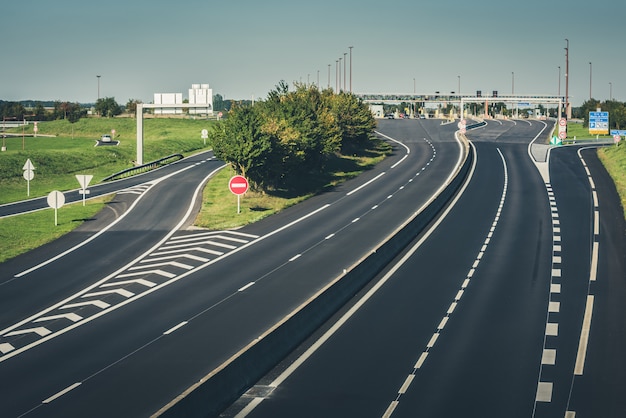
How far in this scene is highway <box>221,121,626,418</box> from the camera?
19078mm

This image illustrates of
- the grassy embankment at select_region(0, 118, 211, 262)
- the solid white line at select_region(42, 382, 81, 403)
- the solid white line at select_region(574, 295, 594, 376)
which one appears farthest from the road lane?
the grassy embankment at select_region(0, 118, 211, 262)

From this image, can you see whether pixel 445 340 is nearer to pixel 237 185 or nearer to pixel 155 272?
pixel 155 272

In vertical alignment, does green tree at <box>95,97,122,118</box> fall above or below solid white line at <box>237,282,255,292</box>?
above

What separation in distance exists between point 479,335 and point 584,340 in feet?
10.2

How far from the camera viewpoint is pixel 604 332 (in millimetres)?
25922

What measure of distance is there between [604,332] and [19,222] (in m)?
35.2

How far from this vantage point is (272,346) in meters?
21.7

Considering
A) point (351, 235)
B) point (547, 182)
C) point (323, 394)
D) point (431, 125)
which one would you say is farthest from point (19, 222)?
point (431, 125)

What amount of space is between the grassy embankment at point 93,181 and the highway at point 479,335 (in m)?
13.8

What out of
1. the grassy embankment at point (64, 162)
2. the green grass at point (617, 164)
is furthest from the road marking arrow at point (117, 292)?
the green grass at point (617, 164)

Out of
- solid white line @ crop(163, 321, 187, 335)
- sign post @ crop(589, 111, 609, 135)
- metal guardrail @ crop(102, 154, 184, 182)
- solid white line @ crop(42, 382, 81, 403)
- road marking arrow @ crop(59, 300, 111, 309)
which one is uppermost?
sign post @ crop(589, 111, 609, 135)

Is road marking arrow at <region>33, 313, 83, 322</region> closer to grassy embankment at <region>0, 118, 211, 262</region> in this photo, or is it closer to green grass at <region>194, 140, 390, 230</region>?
grassy embankment at <region>0, 118, 211, 262</region>

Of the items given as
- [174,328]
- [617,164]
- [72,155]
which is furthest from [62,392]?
[72,155]

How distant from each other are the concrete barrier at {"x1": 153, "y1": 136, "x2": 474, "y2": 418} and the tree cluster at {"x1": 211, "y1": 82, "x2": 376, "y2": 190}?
20657 mm
